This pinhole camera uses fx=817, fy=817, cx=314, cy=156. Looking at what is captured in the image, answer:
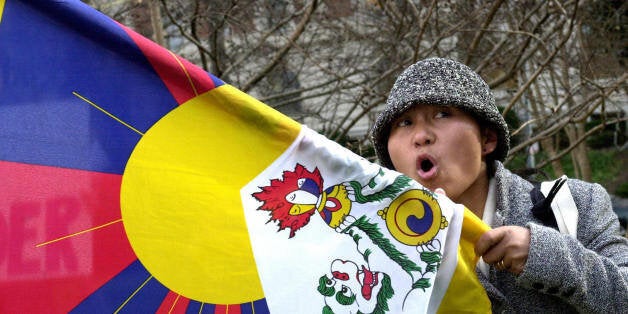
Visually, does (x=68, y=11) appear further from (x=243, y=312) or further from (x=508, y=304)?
(x=508, y=304)

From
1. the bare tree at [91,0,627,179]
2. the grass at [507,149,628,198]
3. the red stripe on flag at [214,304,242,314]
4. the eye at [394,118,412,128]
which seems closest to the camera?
the red stripe on flag at [214,304,242,314]

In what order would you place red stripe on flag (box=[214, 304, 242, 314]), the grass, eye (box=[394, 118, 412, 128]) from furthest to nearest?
the grass, eye (box=[394, 118, 412, 128]), red stripe on flag (box=[214, 304, 242, 314])

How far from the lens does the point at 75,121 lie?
1.99 meters

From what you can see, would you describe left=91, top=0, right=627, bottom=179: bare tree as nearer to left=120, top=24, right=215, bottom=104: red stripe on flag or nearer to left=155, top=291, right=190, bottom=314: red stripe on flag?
left=120, top=24, right=215, bottom=104: red stripe on flag

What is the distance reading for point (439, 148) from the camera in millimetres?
2279

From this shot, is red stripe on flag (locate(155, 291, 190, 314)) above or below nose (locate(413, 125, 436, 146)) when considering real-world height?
below

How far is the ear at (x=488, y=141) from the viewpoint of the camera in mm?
2436

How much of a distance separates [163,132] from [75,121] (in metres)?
0.21

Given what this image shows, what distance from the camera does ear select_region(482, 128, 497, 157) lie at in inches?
95.9

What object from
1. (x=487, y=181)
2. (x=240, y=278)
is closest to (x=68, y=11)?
(x=240, y=278)

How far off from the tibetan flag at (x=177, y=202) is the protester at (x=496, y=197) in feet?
0.46

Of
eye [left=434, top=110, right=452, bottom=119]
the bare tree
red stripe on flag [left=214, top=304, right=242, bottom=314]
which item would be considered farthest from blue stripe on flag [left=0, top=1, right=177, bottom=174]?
the bare tree

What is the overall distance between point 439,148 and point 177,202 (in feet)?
2.45

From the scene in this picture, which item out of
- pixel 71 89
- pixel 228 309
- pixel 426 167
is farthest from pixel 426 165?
pixel 71 89
